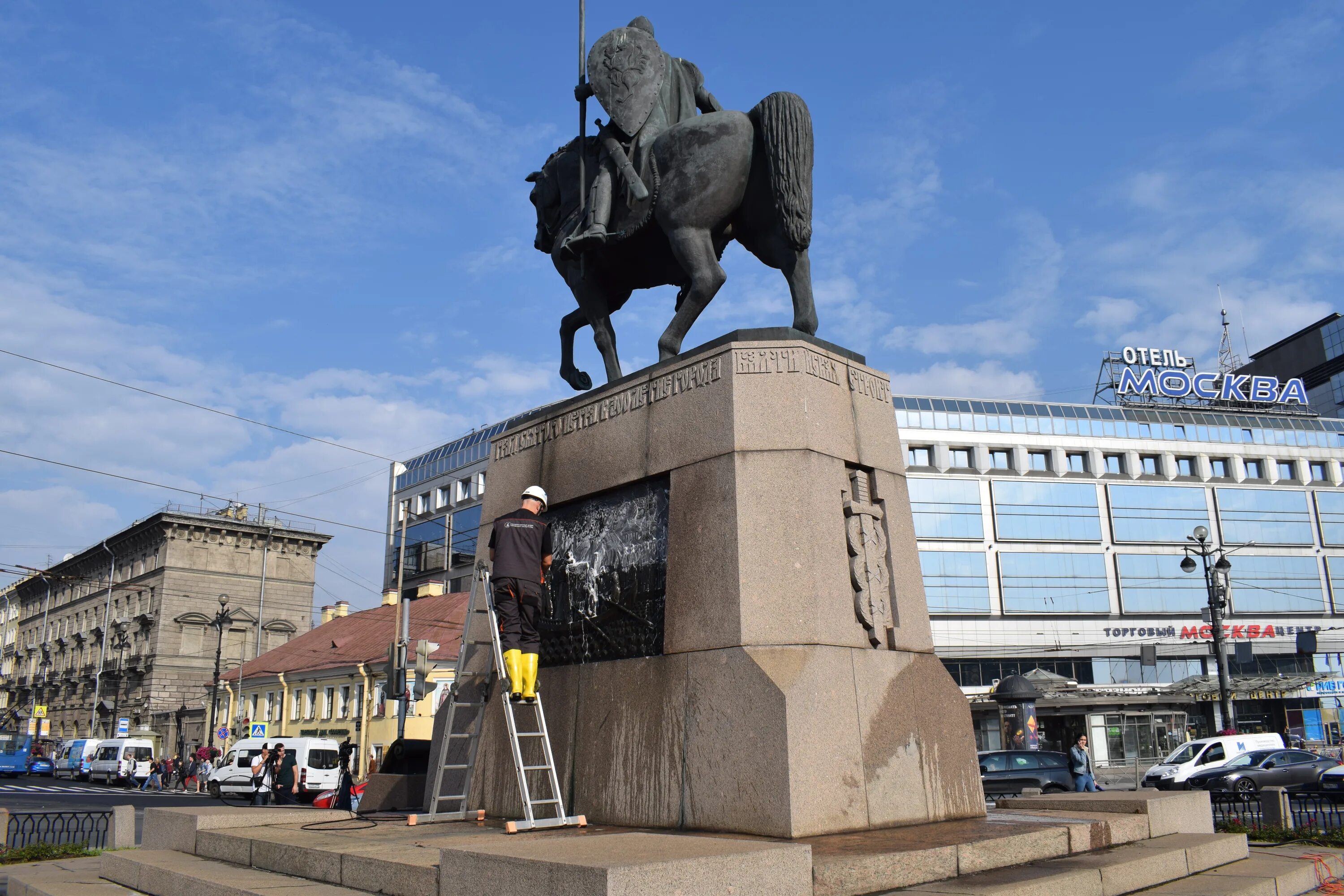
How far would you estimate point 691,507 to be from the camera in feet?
22.9

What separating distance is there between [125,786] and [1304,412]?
74878 millimetres

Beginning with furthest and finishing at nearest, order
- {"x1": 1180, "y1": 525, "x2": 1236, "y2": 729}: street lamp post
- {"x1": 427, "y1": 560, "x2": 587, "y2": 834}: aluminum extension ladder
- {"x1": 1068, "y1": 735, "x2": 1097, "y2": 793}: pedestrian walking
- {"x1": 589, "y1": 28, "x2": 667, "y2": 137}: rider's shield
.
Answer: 1. {"x1": 1180, "y1": 525, "x2": 1236, "y2": 729}: street lamp post
2. {"x1": 1068, "y1": 735, "x2": 1097, "y2": 793}: pedestrian walking
3. {"x1": 589, "y1": 28, "x2": 667, "y2": 137}: rider's shield
4. {"x1": 427, "y1": 560, "x2": 587, "y2": 834}: aluminum extension ladder

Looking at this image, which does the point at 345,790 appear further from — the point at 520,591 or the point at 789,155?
the point at 789,155

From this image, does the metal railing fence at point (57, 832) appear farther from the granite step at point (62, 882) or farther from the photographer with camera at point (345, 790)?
the photographer with camera at point (345, 790)

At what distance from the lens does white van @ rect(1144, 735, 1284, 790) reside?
2589cm

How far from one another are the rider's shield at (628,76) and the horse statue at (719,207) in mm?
464

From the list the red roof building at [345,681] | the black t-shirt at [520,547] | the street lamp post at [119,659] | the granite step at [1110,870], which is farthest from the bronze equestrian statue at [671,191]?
the street lamp post at [119,659]

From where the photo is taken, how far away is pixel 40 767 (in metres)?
58.6

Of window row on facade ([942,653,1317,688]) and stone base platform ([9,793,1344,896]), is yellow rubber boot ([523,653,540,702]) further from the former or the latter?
window row on facade ([942,653,1317,688])

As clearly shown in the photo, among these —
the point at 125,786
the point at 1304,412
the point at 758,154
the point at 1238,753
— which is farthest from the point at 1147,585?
the point at 758,154

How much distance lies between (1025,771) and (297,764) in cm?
2218

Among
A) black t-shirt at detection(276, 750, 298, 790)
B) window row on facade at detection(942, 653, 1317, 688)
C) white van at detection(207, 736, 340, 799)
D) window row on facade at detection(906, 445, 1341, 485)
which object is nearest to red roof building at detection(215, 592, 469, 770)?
white van at detection(207, 736, 340, 799)

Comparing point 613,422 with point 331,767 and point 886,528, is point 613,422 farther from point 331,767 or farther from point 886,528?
point 331,767

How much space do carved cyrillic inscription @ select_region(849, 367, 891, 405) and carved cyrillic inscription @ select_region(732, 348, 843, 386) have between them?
0.46 meters
